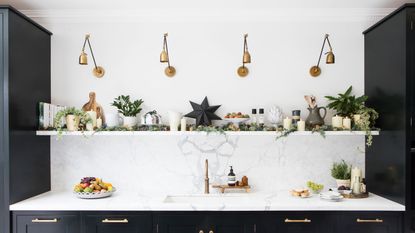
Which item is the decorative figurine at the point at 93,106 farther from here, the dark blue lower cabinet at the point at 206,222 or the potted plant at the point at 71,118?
the dark blue lower cabinet at the point at 206,222

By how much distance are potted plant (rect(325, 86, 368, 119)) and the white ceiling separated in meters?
0.85

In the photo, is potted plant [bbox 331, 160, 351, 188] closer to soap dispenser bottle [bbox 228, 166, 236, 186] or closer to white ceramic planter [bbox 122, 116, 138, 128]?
soap dispenser bottle [bbox 228, 166, 236, 186]

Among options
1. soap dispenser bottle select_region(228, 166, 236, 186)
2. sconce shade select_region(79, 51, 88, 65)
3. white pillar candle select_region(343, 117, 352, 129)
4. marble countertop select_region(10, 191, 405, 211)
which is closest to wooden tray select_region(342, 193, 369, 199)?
marble countertop select_region(10, 191, 405, 211)

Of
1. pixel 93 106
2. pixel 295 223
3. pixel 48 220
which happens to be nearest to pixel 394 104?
pixel 295 223

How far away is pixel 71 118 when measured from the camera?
10.6 feet

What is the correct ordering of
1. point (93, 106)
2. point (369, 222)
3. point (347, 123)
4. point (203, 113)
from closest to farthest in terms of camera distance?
point (369, 222), point (347, 123), point (203, 113), point (93, 106)

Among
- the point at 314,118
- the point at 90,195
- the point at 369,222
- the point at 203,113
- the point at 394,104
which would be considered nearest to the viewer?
the point at 369,222

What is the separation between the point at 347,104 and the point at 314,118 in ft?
1.05

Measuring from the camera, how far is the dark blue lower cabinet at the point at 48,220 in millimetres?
2873

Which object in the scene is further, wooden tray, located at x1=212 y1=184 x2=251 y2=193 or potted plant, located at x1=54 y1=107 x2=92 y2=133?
wooden tray, located at x1=212 y1=184 x2=251 y2=193

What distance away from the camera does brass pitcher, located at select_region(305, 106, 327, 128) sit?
3.31 metres

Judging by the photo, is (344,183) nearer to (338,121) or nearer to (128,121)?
(338,121)

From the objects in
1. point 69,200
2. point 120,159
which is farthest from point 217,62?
point 69,200

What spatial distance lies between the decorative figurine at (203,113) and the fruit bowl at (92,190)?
3.26 ft
